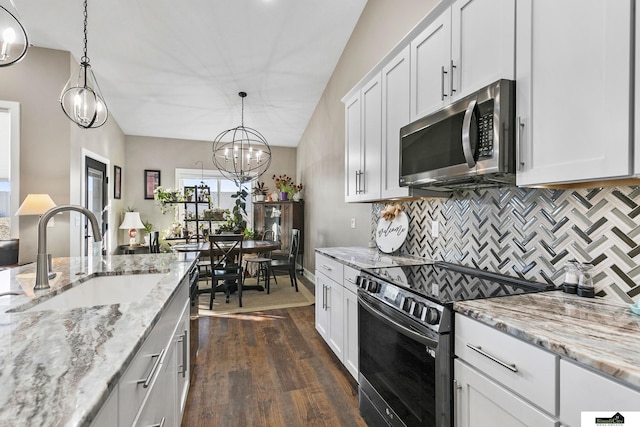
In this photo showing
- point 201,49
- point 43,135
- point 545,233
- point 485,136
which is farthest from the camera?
point 201,49

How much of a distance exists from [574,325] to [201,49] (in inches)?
168

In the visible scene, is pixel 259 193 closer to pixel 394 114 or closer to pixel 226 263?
pixel 226 263

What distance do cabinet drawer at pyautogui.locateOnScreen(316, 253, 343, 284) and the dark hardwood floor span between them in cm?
70

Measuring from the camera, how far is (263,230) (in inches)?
249

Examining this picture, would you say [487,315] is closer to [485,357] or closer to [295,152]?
[485,357]

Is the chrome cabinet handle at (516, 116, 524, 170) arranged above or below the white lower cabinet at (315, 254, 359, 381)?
above

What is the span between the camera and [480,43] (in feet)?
5.03

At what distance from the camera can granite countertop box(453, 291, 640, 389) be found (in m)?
0.77

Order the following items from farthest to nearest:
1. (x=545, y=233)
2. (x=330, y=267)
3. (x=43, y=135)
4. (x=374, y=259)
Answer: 1. (x=43, y=135)
2. (x=330, y=267)
3. (x=374, y=259)
4. (x=545, y=233)

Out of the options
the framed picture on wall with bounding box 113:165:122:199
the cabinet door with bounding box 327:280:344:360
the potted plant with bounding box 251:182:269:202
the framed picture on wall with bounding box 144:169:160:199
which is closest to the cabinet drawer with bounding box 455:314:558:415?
the cabinet door with bounding box 327:280:344:360

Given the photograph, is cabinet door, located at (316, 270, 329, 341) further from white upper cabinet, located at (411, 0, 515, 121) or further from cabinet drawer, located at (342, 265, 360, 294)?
white upper cabinet, located at (411, 0, 515, 121)

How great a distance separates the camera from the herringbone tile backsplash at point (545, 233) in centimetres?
124

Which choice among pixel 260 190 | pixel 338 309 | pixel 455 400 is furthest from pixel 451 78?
pixel 260 190

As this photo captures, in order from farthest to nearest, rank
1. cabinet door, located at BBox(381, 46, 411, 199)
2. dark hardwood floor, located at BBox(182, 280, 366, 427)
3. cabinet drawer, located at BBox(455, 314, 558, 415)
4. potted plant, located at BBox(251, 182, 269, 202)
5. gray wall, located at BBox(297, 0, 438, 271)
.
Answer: potted plant, located at BBox(251, 182, 269, 202) < gray wall, located at BBox(297, 0, 438, 271) < cabinet door, located at BBox(381, 46, 411, 199) < dark hardwood floor, located at BBox(182, 280, 366, 427) < cabinet drawer, located at BBox(455, 314, 558, 415)
